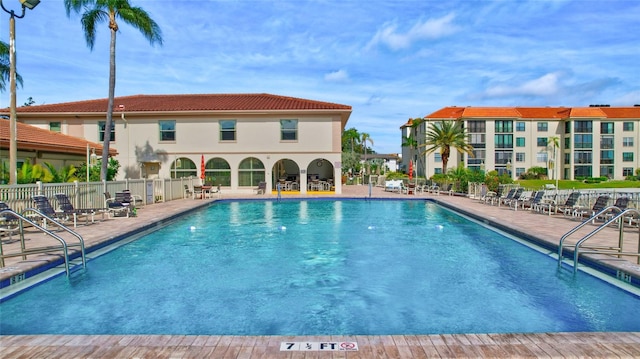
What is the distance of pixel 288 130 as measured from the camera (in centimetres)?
2725

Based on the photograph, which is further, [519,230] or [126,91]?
[126,91]

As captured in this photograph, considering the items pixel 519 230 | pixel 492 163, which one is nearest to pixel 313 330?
pixel 519 230

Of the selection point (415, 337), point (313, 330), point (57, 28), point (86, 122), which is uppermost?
point (57, 28)

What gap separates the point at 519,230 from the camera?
1155 cm

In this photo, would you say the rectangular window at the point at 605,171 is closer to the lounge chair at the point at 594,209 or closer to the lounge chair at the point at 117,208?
the lounge chair at the point at 594,209

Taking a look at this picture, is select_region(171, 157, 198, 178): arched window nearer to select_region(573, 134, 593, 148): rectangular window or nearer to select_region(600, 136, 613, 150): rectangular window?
select_region(573, 134, 593, 148): rectangular window

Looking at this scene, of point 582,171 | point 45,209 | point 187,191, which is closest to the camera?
point 45,209

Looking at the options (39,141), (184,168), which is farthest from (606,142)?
(39,141)

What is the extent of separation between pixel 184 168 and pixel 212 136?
2.80 meters

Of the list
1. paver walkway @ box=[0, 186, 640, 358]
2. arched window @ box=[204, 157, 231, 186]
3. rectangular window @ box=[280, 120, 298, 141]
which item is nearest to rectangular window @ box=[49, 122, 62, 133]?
arched window @ box=[204, 157, 231, 186]

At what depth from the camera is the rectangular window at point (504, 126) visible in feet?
195

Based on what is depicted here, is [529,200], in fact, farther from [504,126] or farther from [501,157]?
[504,126]

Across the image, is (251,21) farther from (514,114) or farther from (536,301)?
(514,114)

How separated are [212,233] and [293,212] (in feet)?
19.3
